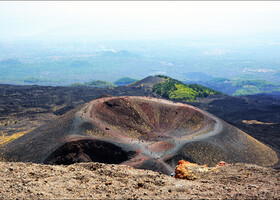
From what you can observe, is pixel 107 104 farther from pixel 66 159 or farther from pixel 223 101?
pixel 223 101

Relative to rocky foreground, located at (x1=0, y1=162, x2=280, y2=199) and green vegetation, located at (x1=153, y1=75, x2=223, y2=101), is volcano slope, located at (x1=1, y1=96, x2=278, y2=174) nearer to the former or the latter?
rocky foreground, located at (x1=0, y1=162, x2=280, y2=199)

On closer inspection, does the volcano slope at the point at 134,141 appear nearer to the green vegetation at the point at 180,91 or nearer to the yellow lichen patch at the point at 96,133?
the yellow lichen patch at the point at 96,133

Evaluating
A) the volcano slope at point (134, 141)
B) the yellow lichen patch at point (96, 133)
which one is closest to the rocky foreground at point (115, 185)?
the volcano slope at point (134, 141)

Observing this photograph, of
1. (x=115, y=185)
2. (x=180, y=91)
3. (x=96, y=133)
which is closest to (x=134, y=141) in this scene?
(x=96, y=133)

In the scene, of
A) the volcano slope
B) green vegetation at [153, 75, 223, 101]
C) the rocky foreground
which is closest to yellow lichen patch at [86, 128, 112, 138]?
the volcano slope

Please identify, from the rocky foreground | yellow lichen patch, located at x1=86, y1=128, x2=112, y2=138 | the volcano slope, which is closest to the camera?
the rocky foreground

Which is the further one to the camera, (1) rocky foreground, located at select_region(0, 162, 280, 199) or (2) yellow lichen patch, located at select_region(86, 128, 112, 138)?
(2) yellow lichen patch, located at select_region(86, 128, 112, 138)

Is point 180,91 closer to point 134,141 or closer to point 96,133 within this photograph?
point 134,141
